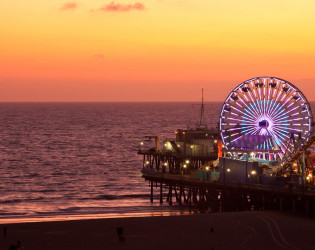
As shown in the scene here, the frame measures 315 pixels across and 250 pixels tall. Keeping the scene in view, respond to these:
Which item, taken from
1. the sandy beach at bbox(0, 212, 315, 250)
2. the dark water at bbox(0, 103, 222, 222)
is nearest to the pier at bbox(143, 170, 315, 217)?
the sandy beach at bbox(0, 212, 315, 250)

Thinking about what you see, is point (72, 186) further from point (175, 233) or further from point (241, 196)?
point (175, 233)

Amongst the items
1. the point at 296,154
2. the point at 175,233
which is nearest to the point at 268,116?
the point at 296,154

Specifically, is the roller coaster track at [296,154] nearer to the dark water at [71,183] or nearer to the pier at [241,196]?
the pier at [241,196]

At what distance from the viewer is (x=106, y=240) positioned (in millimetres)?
63188

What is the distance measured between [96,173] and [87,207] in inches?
1638

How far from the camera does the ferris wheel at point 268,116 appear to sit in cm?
9231

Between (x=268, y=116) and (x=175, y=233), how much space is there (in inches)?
1252

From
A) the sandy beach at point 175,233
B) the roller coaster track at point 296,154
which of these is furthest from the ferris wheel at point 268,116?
the sandy beach at point 175,233

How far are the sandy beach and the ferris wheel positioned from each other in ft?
63.1

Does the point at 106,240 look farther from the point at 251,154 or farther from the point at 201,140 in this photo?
the point at 201,140

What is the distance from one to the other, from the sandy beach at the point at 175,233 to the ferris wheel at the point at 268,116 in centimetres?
1922

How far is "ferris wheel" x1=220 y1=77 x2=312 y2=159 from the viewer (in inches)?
3634

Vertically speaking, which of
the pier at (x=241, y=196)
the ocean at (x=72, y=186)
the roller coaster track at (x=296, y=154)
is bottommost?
the ocean at (x=72, y=186)

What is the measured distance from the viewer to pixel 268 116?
306ft
